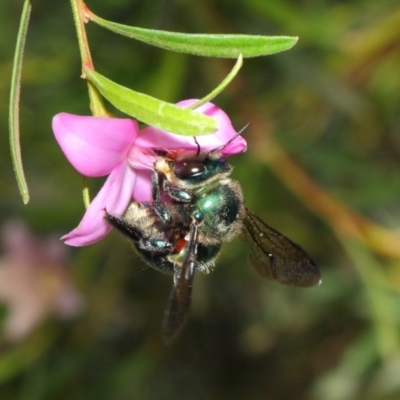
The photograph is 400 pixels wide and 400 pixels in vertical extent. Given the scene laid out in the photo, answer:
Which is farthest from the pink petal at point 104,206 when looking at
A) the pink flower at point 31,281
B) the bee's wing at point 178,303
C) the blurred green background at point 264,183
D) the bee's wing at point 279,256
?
the pink flower at point 31,281

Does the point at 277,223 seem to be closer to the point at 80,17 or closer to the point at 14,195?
the point at 14,195

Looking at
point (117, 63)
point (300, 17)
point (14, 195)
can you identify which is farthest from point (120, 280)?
point (300, 17)

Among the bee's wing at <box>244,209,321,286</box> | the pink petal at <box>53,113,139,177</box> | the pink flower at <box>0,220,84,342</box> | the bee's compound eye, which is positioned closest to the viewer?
the pink petal at <box>53,113,139,177</box>

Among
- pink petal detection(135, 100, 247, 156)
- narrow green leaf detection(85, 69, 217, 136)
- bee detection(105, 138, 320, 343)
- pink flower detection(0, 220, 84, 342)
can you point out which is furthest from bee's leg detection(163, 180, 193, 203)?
pink flower detection(0, 220, 84, 342)

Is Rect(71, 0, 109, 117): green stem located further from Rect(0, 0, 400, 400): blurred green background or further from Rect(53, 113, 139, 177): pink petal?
Rect(0, 0, 400, 400): blurred green background

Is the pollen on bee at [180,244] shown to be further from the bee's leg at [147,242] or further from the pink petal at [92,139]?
the pink petal at [92,139]
